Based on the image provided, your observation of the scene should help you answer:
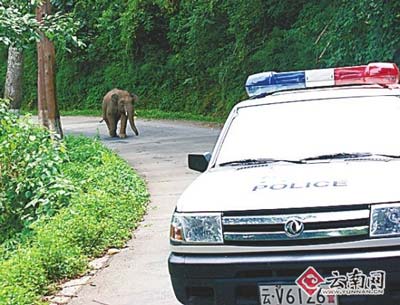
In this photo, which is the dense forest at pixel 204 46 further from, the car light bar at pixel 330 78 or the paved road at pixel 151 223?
the car light bar at pixel 330 78

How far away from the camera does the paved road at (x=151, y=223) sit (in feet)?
22.5

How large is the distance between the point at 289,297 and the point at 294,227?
16.3 inches

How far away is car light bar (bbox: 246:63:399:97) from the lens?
283 inches

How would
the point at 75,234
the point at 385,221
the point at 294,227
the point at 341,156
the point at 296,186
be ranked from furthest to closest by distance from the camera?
the point at 75,234
the point at 341,156
the point at 296,186
the point at 294,227
the point at 385,221

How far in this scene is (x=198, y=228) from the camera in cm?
524

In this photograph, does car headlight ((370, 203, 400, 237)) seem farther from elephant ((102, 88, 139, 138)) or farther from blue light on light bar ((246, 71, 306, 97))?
elephant ((102, 88, 139, 138))

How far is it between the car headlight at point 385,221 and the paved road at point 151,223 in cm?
219

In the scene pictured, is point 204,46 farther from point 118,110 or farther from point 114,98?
point 118,110

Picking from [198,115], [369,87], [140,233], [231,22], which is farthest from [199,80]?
[369,87]

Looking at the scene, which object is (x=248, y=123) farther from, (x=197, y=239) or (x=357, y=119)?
(x=197, y=239)

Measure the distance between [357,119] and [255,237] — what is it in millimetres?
1656

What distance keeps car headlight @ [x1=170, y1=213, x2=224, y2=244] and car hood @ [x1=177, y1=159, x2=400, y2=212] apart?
49mm

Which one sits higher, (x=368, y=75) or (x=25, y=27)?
(x=25, y=27)

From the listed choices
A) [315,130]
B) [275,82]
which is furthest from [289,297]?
[275,82]
